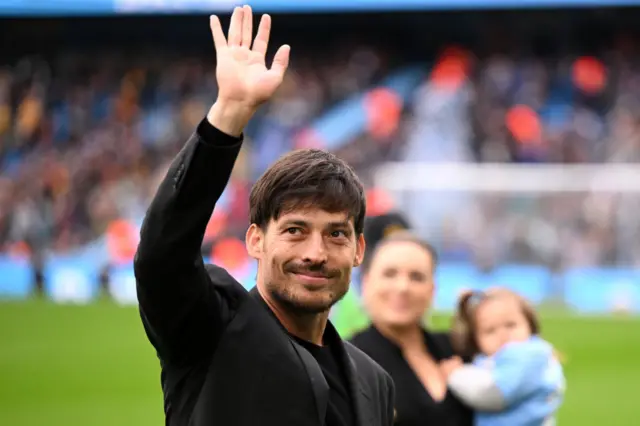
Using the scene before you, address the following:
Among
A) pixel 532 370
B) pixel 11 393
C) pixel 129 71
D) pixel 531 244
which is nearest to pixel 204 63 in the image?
pixel 129 71

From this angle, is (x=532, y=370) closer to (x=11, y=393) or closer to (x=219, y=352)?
(x=219, y=352)

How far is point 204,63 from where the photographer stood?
987 inches

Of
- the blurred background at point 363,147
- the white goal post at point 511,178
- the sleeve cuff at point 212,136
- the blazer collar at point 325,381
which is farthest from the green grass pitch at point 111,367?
the sleeve cuff at point 212,136

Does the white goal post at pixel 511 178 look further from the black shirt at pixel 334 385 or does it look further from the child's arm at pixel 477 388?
the black shirt at pixel 334 385

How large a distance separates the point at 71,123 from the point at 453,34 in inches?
318

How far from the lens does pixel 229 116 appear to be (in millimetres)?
2352

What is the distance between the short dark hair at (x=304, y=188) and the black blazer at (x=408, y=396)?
4.21 ft

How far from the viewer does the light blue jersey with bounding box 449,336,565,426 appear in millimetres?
A: 3826

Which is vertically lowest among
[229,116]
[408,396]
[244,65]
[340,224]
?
[408,396]

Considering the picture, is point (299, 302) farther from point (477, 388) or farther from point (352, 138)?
point (352, 138)

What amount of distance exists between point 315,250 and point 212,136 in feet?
1.24

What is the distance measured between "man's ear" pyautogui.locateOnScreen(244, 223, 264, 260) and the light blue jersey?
1382 mm

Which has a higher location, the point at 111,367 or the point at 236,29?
the point at 111,367

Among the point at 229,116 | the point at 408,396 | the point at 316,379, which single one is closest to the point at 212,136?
the point at 229,116
